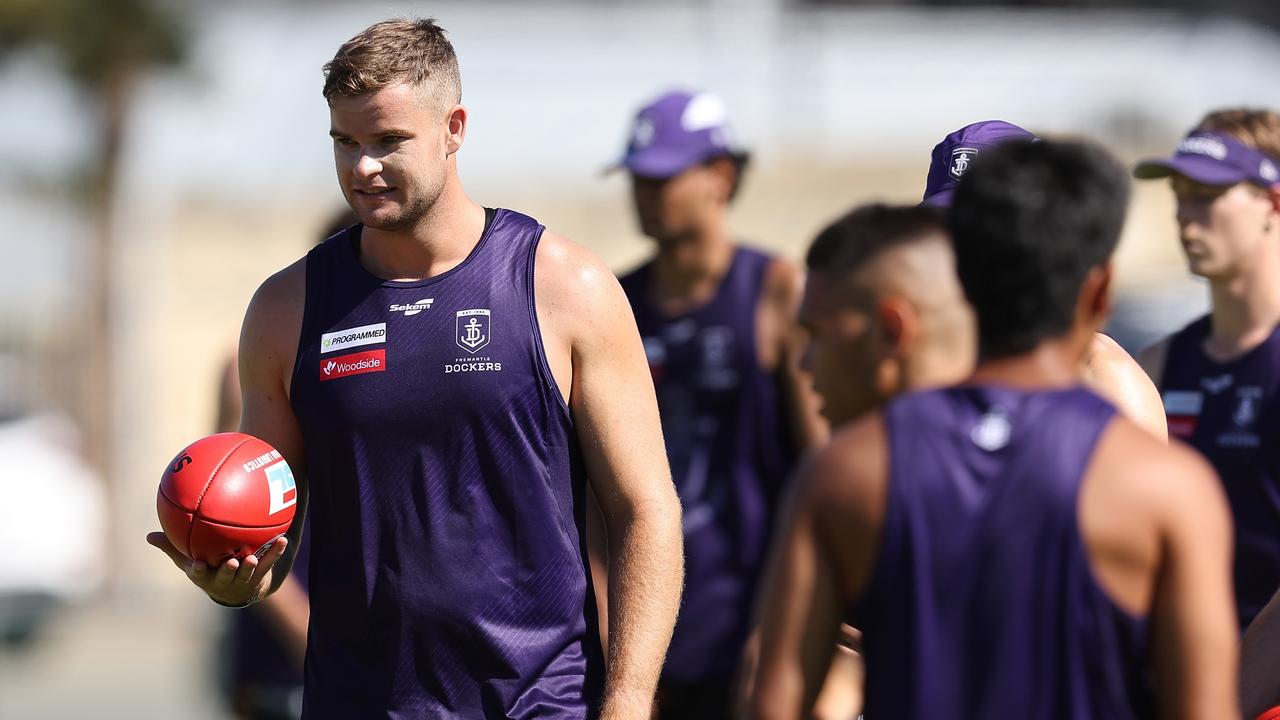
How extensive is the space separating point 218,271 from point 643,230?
52.5 feet

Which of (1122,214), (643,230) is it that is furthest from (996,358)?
(643,230)

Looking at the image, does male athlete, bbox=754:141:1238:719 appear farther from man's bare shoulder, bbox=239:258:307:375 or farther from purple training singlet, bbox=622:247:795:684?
purple training singlet, bbox=622:247:795:684

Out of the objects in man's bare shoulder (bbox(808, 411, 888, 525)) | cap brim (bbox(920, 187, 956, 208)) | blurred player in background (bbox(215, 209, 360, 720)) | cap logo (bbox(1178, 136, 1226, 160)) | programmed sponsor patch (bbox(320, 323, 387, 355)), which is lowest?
blurred player in background (bbox(215, 209, 360, 720))

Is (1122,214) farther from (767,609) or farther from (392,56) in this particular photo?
(392,56)

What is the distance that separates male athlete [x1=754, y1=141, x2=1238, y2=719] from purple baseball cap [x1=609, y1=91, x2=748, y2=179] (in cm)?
478

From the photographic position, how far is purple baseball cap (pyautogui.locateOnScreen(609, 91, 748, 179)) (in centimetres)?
788

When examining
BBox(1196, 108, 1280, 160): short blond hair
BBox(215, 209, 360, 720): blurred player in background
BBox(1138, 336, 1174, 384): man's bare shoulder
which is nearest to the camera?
BBox(1196, 108, 1280, 160): short blond hair

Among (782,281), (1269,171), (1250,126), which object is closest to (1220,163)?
(1269,171)

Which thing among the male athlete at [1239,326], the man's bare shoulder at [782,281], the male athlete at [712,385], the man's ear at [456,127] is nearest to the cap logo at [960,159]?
the man's ear at [456,127]

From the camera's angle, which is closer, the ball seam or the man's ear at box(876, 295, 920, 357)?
the man's ear at box(876, 295, 920, 357)

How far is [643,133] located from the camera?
8086 millimetres

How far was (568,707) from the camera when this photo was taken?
453 cm

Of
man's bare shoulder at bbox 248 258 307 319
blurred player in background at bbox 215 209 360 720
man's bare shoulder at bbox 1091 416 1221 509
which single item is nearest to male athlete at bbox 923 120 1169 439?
man's bare shoulder at bbox 1091 416 1221 509

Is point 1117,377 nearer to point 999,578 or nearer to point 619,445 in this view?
point 619,445
